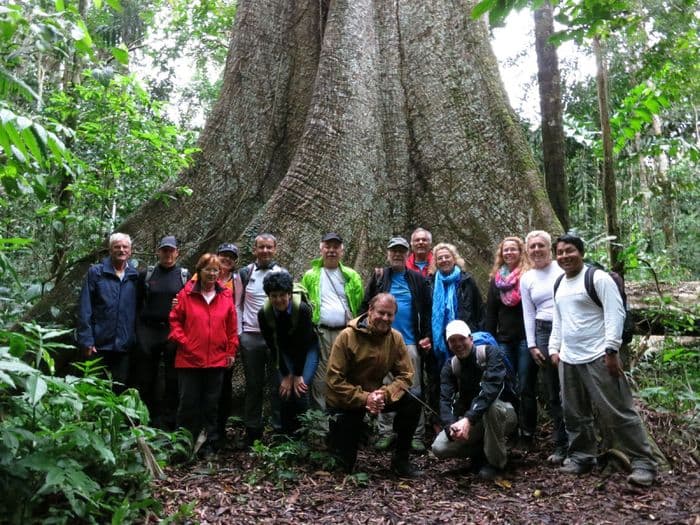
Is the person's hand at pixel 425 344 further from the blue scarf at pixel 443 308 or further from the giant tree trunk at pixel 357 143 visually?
the giant tree trunk at pixel 357 143

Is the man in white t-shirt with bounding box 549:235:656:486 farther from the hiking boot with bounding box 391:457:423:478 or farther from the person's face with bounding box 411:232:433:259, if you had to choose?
the person's face with bounding box 411:232:433:259

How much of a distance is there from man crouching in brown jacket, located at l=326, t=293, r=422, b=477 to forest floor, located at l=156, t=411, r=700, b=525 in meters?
0.24

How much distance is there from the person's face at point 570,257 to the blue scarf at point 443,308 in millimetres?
1107

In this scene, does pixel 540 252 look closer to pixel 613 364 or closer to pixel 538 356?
pixel 538 356

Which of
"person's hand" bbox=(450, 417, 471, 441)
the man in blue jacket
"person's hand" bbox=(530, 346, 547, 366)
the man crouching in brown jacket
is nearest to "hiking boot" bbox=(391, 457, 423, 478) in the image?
the man crouching in brown jacket

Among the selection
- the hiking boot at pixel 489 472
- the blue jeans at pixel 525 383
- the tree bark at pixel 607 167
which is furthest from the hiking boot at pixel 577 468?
the tree bark at pixel 607 167

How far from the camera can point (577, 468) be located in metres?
4.48

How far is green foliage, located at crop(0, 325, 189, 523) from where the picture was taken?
291cm

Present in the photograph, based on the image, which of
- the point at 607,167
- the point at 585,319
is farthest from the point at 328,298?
the point at 607,167

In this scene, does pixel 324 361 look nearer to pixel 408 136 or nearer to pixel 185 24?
pixel 408 136

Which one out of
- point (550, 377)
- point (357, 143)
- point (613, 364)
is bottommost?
point (550, 377)

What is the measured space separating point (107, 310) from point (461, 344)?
10.0 feet

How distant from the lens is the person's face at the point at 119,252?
214 inches

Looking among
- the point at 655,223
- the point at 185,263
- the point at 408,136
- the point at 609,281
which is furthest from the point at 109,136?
the point at 655,223
